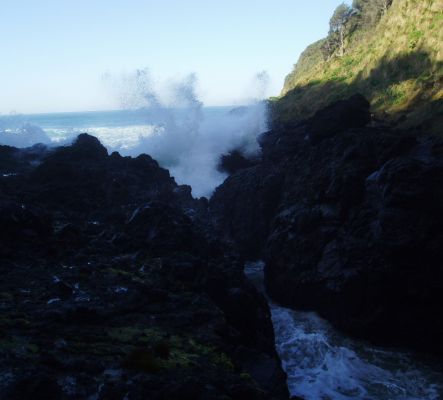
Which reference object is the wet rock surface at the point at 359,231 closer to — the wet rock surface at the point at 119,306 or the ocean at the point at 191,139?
the wet rock surface at the point at 119,306

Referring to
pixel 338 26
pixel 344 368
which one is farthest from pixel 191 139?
pixel 338 26

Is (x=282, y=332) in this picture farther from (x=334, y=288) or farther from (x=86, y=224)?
(x=86, y=224)

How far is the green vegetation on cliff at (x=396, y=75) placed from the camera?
97.8 ft

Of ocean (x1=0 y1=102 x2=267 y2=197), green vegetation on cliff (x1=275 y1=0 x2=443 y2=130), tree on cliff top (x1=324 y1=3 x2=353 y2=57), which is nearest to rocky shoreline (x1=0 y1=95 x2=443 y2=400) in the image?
green vegetation on cliff (x1=275 y1=0 x2=443 y2=130)

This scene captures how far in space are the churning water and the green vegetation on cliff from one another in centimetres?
1466

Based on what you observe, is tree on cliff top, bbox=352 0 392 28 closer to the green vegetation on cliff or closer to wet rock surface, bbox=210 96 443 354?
the green vegetation on cliff

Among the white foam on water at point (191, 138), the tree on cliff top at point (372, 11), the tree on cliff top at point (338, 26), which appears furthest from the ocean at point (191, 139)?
the tree on cliff top at point (338, 26)

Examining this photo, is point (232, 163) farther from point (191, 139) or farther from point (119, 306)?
point (119, 306)

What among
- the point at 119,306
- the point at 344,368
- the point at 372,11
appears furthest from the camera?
the point at 372,11

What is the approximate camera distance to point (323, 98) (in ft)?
155

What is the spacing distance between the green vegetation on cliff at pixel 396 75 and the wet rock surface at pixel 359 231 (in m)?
7.20

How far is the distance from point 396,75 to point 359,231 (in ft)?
86.7

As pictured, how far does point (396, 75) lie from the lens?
38000mm

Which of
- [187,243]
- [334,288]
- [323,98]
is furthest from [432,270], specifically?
[323,98]
